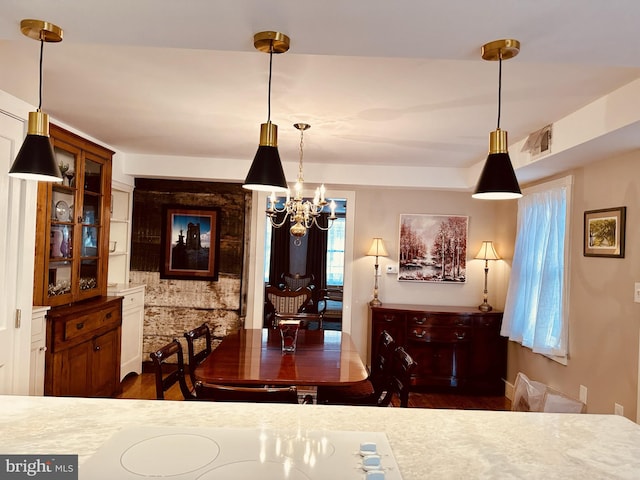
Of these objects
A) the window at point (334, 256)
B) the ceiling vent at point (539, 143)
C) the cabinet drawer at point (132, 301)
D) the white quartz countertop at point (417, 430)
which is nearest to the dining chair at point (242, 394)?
the white quartz countertop at point (417, 430)

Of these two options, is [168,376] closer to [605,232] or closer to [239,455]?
[239,455]

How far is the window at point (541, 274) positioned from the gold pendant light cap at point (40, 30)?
3.56m

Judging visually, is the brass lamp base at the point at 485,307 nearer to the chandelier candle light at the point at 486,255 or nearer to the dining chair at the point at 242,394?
the chandelier candle light at the point at 486,255

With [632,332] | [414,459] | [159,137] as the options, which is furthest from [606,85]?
[159,137]

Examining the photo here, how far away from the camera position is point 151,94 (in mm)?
2719

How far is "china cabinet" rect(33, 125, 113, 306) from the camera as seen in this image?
10.3 feet

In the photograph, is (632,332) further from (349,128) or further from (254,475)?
(254,475)

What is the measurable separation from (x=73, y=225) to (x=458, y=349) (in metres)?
3.70

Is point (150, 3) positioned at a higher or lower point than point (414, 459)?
higher

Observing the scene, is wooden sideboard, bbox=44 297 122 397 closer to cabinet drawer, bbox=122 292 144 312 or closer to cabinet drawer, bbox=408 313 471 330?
cabinet drawer, bbox=122 292 144 312

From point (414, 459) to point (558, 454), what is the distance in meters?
0.37

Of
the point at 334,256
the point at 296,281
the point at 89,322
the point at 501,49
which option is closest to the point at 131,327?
the point at 89,322

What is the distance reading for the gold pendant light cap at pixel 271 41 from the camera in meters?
1.40

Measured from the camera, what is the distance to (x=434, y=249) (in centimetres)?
519
